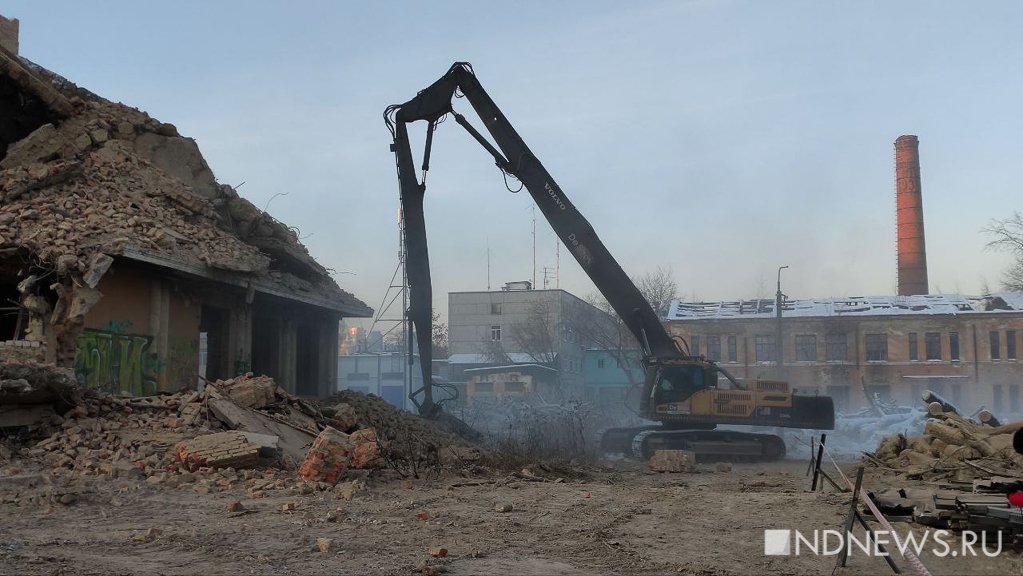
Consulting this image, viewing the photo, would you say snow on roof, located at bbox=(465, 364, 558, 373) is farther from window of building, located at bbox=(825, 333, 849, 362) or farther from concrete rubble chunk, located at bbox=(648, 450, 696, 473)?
concrete rubble chunk, located at bbox=(648, 450, 696, 473)

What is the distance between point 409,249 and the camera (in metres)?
18.0

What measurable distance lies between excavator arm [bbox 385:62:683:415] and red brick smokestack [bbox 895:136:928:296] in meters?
38.6

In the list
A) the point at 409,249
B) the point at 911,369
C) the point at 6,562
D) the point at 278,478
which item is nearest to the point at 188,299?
the point at 409,249

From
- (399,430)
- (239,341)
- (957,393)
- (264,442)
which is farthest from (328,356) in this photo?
(957,393)

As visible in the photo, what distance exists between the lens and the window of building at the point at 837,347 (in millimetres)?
48781

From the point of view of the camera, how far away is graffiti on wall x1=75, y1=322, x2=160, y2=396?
50.2 feet

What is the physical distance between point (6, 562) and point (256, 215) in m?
15.6

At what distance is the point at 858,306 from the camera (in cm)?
5041

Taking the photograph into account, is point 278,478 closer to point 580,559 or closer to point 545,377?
point 580,559

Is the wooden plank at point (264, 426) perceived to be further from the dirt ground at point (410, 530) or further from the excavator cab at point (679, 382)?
the excavator cab at point (679, 382)

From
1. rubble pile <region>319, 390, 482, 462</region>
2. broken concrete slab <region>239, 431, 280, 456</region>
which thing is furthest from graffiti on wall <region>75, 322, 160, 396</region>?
broken concrete slab <region>239, 431, 280, 456</region>

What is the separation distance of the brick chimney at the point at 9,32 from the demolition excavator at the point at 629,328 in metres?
9.21

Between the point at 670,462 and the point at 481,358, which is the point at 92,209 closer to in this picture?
the point at 670,462

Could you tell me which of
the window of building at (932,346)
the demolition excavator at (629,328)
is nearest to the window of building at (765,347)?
the window of building at (932,346)
